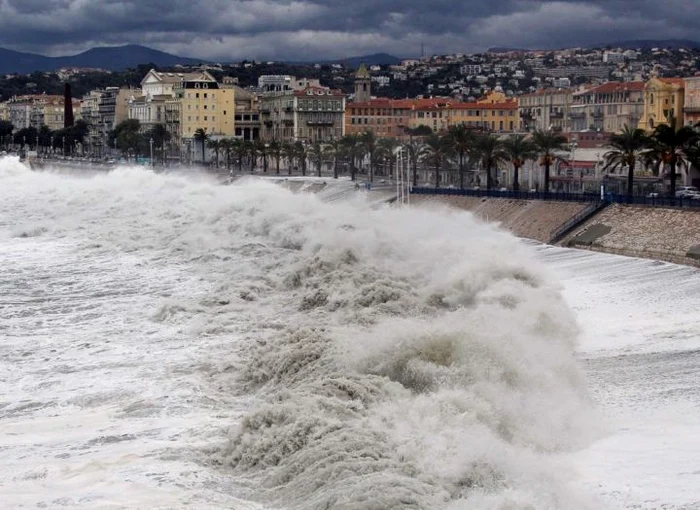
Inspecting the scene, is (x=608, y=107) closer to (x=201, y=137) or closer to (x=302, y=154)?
(x=302, y=154)

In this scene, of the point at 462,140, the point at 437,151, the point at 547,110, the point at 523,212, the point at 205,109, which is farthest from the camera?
the point at 205,109

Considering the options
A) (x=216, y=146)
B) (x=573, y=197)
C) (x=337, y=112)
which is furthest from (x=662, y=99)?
(x=216, y=146)

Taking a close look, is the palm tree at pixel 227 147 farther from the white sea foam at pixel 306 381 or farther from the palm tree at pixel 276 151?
the white sea foam at pixel 306 381

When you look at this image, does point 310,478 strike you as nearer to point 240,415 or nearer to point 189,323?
point 240,415

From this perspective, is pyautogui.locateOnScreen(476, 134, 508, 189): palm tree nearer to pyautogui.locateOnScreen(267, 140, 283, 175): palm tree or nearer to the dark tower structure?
pyautogui.locateOnScreen(267, 140, 283, 175): palm tree

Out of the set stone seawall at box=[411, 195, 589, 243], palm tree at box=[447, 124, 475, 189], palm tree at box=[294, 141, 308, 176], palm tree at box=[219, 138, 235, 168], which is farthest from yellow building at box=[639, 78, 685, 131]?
palm tree at box=[219, 138, 235, 168]
